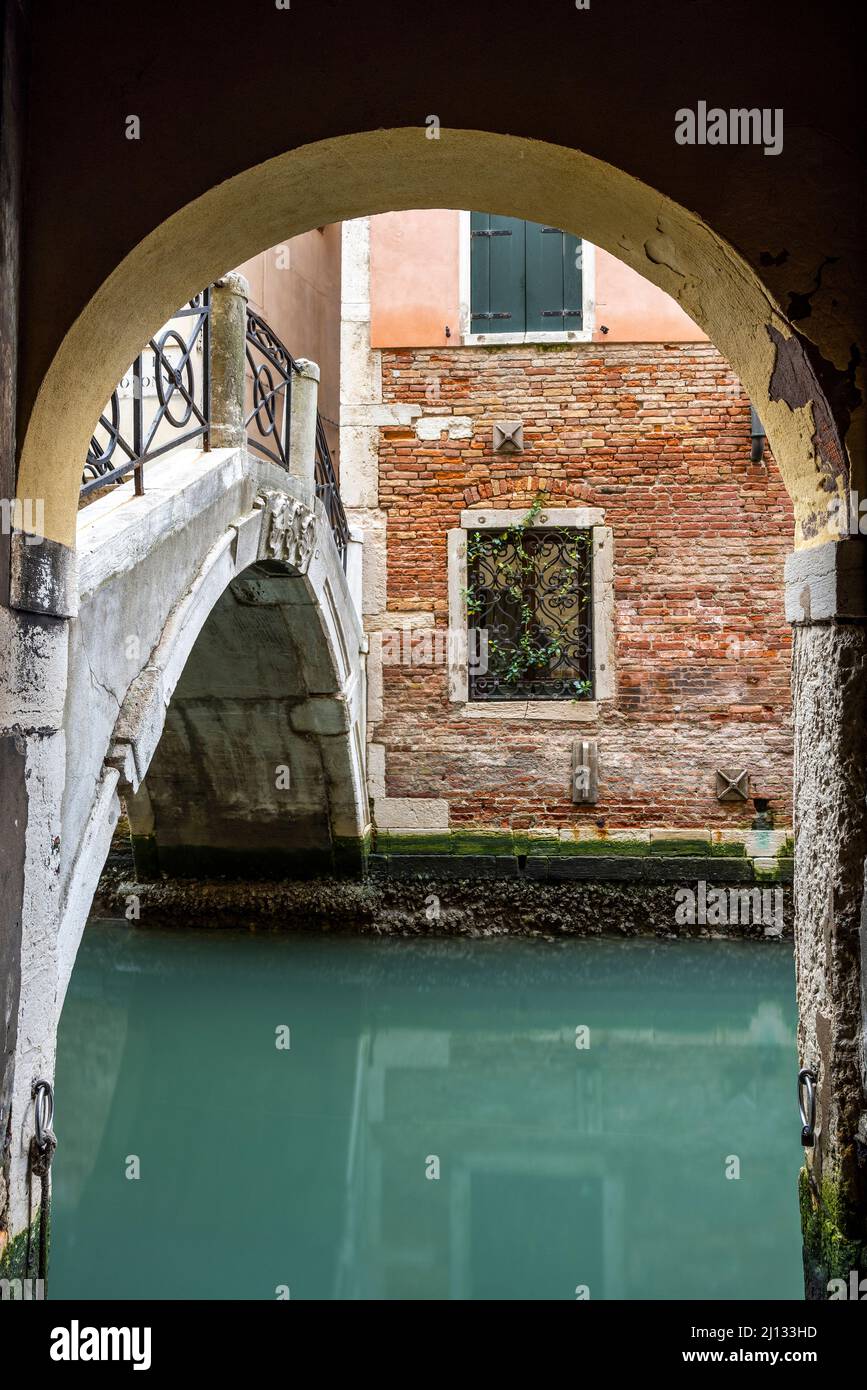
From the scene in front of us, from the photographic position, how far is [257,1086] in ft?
15.9

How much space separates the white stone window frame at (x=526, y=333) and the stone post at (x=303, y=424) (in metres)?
1.86

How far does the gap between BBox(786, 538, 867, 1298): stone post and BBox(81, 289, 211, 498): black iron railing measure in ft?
5.09

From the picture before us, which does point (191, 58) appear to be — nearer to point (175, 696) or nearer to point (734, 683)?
point (175, 696)

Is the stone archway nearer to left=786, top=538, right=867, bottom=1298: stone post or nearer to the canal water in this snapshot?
left=786, top=538, right=867, bottom=1298: stone post

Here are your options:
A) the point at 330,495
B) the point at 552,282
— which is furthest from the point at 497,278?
the point at 330,495

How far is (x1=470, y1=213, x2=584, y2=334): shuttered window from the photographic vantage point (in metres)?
6.98

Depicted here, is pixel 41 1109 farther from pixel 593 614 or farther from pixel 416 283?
pixel 416 283

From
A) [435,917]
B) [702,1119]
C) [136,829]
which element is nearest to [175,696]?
[136,829]

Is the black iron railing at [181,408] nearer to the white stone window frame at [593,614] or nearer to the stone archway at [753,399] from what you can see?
the stone archway at [753,399]

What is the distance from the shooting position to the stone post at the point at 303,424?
5387 mm

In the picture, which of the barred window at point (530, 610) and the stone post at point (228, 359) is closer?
the stone post at point (228, 359)

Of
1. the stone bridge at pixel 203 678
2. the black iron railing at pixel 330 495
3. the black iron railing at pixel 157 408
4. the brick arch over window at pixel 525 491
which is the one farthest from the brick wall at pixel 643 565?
the black iron railing at pixel 157 408

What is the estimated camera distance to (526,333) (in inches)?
277

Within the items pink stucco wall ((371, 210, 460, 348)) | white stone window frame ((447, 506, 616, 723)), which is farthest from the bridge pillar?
pink stucco wall ((371, 210, 460, 348))
